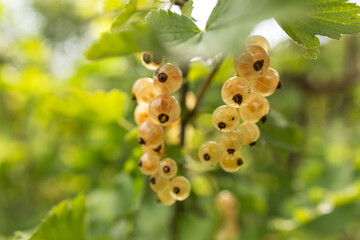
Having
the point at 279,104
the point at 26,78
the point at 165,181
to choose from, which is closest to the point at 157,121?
the point at 165,181

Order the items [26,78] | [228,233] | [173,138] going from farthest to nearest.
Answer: [26,78]
[228,233]
[173,138]

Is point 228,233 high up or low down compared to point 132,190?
down

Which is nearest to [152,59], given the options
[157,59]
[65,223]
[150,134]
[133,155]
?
[157,59]

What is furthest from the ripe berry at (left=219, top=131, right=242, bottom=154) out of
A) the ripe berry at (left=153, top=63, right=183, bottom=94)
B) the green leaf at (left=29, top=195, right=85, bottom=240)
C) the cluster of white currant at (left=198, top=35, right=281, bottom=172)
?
the green leaf at (left=29, top=195, right=85, bottom=240)

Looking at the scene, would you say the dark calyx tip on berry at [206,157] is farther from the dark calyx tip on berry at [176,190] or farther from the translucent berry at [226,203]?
the translucent berry at [226,203]

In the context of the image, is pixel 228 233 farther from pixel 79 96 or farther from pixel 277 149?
pixel 79 96

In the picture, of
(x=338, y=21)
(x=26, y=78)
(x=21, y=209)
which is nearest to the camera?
(x=338, y=21)

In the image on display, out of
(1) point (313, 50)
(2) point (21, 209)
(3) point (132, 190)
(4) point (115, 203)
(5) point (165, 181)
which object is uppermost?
(1) point (313, 50)

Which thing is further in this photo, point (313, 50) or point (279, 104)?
point (279, 104)
